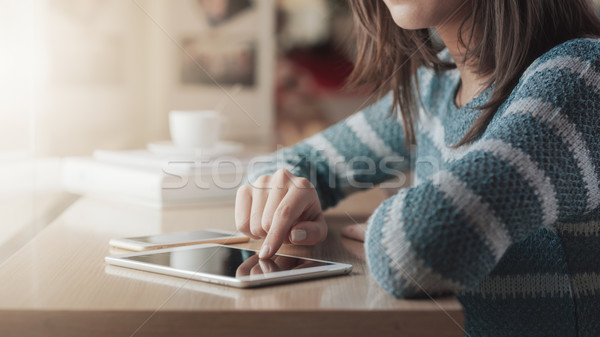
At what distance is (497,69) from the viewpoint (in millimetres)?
734

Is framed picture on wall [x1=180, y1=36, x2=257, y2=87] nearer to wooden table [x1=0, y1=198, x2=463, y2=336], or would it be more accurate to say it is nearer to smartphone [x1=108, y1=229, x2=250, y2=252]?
smartphone [x1=108, y1=229, x2=250, y2=252]

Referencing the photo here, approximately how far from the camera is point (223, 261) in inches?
23.7

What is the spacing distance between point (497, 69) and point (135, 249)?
1.44ft

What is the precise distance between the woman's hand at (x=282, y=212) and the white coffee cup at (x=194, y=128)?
1.47 ft

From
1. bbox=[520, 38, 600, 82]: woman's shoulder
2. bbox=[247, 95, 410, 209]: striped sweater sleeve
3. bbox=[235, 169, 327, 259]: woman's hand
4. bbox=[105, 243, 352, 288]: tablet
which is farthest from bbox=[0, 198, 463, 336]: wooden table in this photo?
bbox=[247, 95, 410, 209]: striped sweater sleeve

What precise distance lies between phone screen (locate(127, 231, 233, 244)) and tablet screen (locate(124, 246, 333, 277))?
0.06 metres

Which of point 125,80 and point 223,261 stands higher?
point 125,80

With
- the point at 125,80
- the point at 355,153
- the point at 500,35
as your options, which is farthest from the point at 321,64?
the point at 500,35

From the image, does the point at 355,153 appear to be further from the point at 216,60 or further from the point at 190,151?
the point at 216,60

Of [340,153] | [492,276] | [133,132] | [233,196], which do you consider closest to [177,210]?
[233,196]

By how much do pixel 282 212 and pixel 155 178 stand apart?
331mm

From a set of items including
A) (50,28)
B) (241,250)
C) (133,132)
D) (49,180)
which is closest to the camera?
(241,250)

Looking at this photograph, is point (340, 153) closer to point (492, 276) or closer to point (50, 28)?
point (492, 276)

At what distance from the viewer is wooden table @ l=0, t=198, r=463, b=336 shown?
462 mm
